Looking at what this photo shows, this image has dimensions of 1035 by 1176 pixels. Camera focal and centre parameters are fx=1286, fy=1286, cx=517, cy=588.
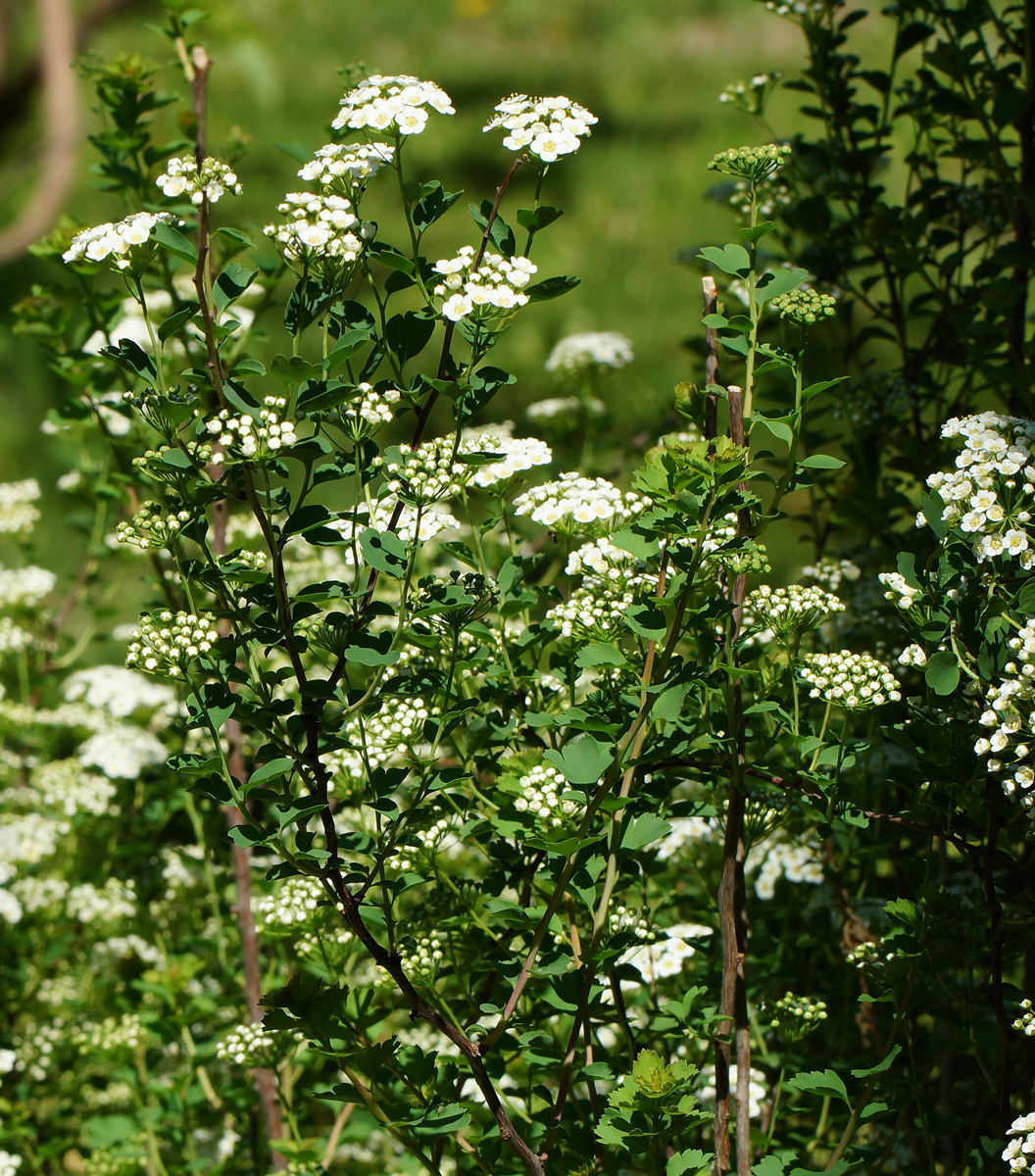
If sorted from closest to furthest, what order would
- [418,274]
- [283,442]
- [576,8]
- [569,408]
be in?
[283,442], [418,274], [569,408], [576,8]

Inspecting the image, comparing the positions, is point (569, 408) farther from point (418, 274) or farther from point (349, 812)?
point (418, 274)

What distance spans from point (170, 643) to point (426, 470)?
35 cm

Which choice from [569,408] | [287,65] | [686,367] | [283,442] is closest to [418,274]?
[283,442]

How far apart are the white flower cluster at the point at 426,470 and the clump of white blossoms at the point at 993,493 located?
0.55 metres

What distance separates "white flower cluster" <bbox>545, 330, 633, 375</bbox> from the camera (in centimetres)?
278

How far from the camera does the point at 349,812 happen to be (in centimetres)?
220

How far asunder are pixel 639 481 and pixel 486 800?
469mm

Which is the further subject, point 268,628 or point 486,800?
point 486,800

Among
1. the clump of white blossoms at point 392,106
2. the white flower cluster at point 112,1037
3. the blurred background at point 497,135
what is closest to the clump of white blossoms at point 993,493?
the clump of white blossoms at point 392,106

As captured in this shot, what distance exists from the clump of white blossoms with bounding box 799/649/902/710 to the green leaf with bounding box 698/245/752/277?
0.48 metres

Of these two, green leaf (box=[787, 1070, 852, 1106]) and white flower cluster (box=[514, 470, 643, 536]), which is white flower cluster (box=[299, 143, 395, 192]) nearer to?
white flower cluster (box=[514, 470, 643, 536])

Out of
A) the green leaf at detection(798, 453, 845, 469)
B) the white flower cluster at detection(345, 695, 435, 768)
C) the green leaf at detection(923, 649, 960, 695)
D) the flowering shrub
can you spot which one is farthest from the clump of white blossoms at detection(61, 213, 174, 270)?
the green leaf at detection(923, 649, 960, 695)

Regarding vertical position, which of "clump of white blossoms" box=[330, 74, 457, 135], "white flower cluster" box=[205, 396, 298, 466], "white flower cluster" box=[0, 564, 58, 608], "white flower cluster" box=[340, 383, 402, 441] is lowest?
"white flower cluster" box=[205, 396, 298, 466]

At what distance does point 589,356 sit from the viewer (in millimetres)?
2807
